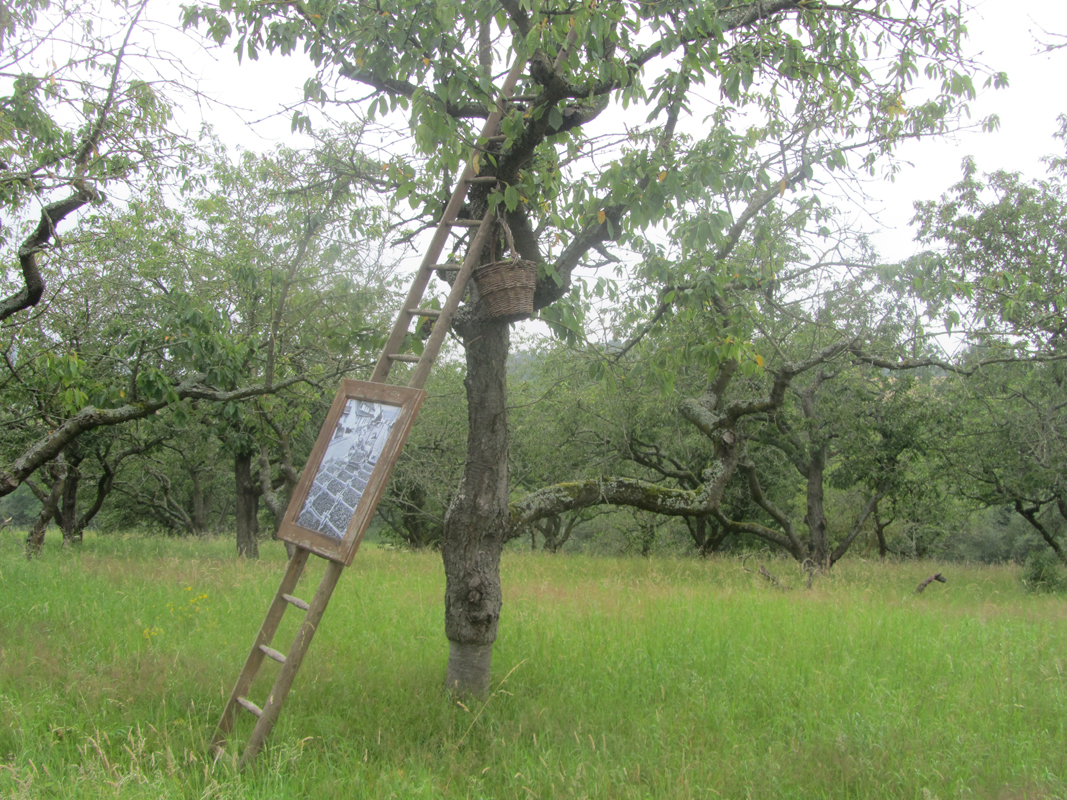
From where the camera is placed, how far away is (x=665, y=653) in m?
5.53

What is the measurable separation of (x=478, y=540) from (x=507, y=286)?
1.68m

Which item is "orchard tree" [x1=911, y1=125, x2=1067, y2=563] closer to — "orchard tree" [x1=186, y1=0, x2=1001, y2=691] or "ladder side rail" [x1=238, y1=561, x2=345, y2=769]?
"orchard tree" [x1=186, y1=0, x2=1001, y2=691]

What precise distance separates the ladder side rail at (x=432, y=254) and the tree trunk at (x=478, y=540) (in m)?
0.64

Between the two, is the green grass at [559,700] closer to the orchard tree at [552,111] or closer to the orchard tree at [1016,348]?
the orchard tree at [552,111]

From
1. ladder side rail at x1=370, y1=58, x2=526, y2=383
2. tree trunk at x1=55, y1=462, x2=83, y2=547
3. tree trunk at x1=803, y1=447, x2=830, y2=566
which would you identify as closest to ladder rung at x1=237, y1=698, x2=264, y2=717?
ladder side rail at x1=370, y1=58, x2=526, y2=383

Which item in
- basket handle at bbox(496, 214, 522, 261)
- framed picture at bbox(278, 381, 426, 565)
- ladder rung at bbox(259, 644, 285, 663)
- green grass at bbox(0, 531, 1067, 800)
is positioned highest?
basket handle at bbox(496, 214, 522, 261)

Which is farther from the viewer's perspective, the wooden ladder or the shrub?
the shrub

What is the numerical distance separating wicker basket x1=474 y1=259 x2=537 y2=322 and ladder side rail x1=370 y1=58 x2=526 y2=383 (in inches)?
11.7

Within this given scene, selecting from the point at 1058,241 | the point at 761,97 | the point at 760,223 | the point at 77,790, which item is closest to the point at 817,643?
the point at 760,223

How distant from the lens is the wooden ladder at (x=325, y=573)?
11.5ft

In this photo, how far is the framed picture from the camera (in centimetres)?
348

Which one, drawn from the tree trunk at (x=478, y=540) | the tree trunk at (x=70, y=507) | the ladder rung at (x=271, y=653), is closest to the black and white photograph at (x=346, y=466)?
the ladder rung at (x=271, y=653)

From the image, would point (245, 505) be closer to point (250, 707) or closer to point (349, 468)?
point (250, 707)

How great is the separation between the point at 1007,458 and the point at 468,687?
39.9 feet
